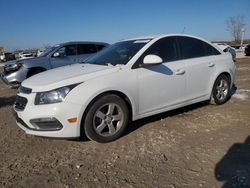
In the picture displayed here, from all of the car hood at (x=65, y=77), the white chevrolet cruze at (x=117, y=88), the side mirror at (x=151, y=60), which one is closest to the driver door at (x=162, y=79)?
the white chevrolet cruze at (x=117, y=88)

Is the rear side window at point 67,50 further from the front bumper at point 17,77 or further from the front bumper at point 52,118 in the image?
the front bumper at point 52,118

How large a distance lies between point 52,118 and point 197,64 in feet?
9.94

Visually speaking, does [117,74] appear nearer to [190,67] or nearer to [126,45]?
[126,45]

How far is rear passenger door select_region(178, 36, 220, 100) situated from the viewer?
550cm

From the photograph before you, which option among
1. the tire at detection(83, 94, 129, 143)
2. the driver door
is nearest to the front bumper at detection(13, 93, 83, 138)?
the tire at detection(83, 94, 129, 143)

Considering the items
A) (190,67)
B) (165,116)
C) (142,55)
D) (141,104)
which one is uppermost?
(142,55)

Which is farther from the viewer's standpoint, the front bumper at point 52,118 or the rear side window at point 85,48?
the rear side window at point 85,48

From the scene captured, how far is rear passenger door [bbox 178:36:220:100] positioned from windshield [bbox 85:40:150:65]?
93cm

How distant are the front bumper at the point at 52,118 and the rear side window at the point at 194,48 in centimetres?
253

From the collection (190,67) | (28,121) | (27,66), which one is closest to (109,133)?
(28,121)

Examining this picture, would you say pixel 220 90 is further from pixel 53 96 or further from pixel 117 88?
pixel 53 96

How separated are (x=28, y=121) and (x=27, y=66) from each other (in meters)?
5.95

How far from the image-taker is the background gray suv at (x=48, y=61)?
31.6 ft

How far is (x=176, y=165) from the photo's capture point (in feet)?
12.0
